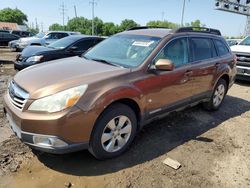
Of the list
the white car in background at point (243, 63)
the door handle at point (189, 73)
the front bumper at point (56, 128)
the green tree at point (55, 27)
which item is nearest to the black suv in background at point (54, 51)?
the door handle at point (189, 73)

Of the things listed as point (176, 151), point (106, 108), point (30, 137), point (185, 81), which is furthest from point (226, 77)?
point (30, 137)

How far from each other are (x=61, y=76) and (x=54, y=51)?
489cm

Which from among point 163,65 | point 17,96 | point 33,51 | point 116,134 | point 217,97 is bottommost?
point 217,97

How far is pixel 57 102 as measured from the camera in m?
2.83

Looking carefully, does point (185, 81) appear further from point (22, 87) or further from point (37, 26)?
point (37, 26)

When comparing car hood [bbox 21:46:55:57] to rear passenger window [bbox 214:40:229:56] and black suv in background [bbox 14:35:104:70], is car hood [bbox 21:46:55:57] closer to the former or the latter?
black suv in background [bbox 14:35:104:70]

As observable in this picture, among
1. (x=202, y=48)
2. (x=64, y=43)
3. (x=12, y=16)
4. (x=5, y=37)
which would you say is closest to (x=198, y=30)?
(x=202, y=48)

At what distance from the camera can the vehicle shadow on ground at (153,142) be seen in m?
3.28

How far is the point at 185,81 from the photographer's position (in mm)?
4371

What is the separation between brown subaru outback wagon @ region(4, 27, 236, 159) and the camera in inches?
113

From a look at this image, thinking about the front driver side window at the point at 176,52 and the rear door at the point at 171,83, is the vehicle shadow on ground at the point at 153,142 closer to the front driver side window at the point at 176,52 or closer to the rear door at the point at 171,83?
the rear door at the point at 171,83

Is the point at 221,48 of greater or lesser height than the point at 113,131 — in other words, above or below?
above

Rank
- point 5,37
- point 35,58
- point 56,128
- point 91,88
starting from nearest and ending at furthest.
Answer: point 56,128 < point 91,88 < point 35,58 < point 5,37

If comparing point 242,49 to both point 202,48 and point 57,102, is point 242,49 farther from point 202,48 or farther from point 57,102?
point 57,102
